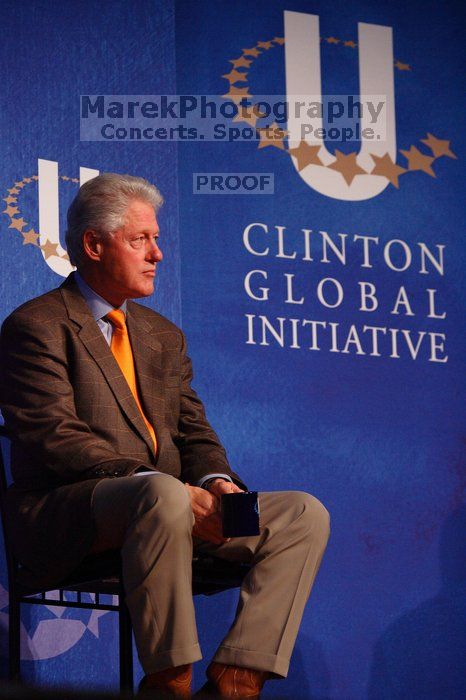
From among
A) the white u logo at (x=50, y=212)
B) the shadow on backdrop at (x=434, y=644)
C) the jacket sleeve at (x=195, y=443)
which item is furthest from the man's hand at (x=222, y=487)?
the shadow on backdrop at (x=434, y=644)

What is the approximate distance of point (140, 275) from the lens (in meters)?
2.76

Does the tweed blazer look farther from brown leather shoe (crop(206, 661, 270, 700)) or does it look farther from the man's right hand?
brown leather shoe (crop(206, 661, 270, 700))

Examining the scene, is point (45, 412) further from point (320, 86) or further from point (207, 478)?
point (320, 86)

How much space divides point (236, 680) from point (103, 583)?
498 millimetres

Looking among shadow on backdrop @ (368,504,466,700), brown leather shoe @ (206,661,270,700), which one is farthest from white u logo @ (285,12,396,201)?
brown leather shoe @ (206,661,270,700)

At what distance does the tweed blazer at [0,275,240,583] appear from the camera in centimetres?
236

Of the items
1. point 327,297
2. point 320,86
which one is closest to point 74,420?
point 327,297

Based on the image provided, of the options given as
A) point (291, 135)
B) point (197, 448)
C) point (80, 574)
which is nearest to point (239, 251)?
point (291, 135)

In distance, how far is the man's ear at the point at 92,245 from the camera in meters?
2.76

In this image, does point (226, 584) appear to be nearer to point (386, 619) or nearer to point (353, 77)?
point (386, 619)

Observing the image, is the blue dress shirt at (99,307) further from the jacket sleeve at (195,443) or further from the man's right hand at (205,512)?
the man's right hand at (205,512)

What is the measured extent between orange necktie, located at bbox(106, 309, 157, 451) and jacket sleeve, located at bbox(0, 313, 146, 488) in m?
0.19

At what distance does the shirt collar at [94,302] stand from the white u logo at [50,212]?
1.57 feet

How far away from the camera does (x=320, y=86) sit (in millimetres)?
3736
